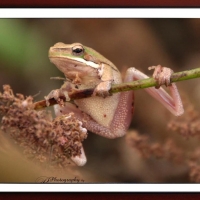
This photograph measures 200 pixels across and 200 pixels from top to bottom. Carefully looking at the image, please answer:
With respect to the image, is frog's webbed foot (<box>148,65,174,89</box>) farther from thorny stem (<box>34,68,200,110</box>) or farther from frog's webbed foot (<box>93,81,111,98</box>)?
frog's webbed foot (<box>93,81,111,98</box>)

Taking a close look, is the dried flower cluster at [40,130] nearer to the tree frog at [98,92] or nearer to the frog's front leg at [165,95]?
the tree frog at [98,92]

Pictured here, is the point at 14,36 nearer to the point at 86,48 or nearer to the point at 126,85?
the point at 86,48

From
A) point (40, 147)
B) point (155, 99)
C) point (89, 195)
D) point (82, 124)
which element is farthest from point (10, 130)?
point (155, 99)

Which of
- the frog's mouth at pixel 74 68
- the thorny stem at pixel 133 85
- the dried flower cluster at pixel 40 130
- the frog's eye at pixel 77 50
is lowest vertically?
the dried flower cluster at pixel 40 130

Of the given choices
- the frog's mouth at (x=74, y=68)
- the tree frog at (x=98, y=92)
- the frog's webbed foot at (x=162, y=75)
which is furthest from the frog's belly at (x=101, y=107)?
the frog's webbed foot at (x=162, y=75)

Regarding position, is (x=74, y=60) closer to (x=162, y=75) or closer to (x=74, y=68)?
(x=74, y=68)
